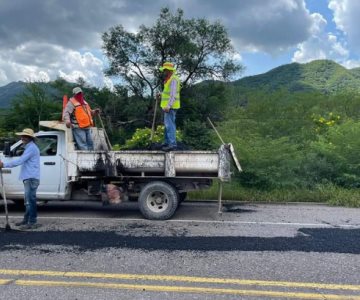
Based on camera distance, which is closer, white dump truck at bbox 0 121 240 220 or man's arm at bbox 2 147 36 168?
man's arm at bbox 2 147 36 168

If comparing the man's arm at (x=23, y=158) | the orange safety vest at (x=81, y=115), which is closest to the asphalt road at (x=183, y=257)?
the man's arm at (x=23, y=158)

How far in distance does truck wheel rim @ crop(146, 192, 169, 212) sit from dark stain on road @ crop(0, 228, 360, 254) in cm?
137

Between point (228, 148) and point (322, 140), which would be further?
point (322, 140)

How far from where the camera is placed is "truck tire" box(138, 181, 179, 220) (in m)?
8.20

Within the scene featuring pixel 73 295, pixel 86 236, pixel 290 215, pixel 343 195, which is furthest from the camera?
pixel 343 195

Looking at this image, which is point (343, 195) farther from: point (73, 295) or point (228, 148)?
point (73, 295)

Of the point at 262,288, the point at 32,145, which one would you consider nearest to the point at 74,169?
the point at 32,145

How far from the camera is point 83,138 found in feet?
28.9

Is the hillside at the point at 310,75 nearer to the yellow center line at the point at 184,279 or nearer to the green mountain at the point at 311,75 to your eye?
the green mountain at the point at 311,75

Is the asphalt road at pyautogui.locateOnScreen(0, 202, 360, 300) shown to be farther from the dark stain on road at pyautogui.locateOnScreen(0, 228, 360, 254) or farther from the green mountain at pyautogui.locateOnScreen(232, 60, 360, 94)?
the green mountain at pyautogui.locateOnScreen(232, 60, 360, 94)

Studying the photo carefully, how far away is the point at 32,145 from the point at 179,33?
2770 centimetres

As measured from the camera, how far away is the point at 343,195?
36.4 feet

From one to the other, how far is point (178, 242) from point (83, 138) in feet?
11.5

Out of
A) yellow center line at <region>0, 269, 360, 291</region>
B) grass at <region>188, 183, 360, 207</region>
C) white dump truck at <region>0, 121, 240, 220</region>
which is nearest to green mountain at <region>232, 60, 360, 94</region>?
grass at <region>188, 183, 360, 207</region>
